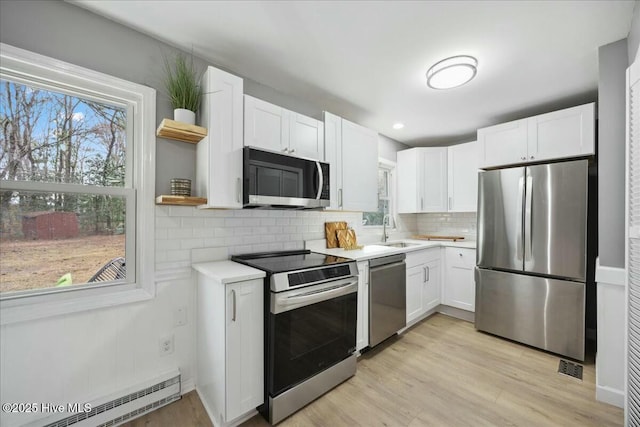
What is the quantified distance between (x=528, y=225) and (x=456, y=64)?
5.70 feet

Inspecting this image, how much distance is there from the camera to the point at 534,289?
2590 millimetres

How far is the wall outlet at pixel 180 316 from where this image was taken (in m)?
1.88

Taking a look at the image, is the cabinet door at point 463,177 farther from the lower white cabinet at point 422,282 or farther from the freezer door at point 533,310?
the freezer door at point 533,310

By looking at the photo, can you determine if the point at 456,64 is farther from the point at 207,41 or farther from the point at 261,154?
the point at 207,41

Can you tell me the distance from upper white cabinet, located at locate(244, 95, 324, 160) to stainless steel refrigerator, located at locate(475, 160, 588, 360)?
6.51 ft

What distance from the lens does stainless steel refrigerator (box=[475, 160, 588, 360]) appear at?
2375 mm

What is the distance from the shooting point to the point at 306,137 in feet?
7.86

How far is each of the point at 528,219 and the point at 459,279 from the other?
43.8 inches

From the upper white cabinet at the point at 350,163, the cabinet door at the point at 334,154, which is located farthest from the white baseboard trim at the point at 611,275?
the cabinet door at the point at 334,154

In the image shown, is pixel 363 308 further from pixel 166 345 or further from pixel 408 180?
pixel 408 180

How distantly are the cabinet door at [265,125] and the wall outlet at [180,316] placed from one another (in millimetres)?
1321

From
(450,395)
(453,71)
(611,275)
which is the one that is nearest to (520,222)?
(611,275)

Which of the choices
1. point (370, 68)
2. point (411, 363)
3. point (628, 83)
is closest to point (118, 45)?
point (370, 68)

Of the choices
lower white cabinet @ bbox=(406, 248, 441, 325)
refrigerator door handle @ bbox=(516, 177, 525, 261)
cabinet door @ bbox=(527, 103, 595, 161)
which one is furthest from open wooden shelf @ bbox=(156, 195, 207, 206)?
cabinet door @ bbox=(527, 103, 595, 161)
